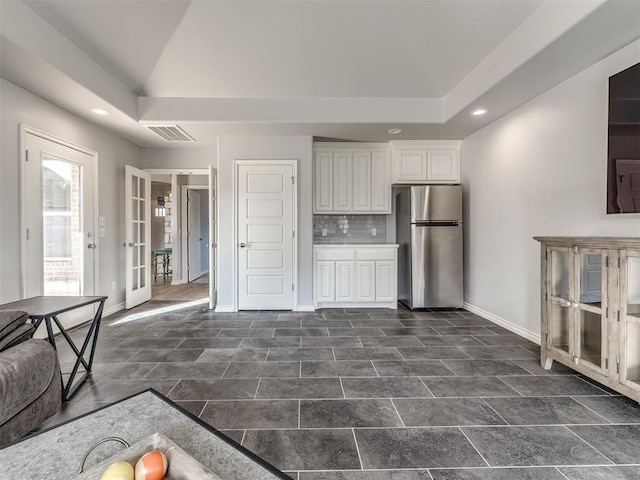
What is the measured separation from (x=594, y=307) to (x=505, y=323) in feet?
4.82

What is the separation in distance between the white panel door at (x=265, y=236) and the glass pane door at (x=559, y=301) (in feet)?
9.32

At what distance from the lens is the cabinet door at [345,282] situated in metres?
4.16

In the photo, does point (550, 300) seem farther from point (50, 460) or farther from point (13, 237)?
point (13, 237)

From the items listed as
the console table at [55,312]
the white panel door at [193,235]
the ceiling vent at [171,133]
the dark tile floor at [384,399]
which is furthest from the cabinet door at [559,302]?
the white panel door at [193,235]

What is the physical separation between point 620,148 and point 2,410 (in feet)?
12.7

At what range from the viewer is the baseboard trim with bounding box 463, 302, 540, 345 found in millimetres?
2909

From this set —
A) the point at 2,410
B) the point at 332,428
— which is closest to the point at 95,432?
the point at 2,410

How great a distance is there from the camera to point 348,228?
4715 millimetres

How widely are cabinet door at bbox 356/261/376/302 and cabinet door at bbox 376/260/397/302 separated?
6 cm

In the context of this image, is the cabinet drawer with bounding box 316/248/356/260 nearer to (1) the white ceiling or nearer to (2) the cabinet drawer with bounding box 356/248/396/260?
(2) the cabinet drawer with bounding box 356/248/396/260

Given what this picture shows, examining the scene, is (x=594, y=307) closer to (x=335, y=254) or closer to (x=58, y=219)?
(x=335, y=254)

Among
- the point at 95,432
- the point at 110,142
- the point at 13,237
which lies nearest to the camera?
the point at 95,432

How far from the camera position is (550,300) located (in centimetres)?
230

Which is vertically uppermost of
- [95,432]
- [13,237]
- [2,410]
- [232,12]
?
[232,12]
